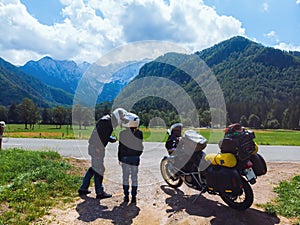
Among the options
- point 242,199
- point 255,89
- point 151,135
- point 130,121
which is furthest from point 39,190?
point 255,89

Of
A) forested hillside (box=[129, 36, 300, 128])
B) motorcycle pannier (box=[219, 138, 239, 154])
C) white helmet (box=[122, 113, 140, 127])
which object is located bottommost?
motorcycle pannier (box=[219, 138, 239, 154])

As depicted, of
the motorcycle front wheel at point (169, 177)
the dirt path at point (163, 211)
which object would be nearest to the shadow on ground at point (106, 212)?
the dirt path at point (163, 211)

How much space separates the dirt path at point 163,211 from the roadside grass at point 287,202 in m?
0.16

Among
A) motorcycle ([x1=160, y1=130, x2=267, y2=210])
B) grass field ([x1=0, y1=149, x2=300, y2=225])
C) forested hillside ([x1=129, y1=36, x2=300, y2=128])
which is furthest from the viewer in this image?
forested hillside ([x1=129, y1=36, x2=300, y2=128])

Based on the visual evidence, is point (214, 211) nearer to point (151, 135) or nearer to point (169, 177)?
point (169, 177)

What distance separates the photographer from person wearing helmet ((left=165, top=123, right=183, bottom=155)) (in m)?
6.84

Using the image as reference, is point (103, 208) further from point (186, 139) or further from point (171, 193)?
point (186, 139)

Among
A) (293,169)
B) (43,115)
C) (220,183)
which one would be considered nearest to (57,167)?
(220,183)

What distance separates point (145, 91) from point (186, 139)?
322cm

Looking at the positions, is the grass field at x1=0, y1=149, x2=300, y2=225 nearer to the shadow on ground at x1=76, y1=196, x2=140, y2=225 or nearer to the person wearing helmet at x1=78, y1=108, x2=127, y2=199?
Answer: the shadow on ground at x1=76, y1=196, x2=140, y2=225

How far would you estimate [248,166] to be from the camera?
5.06 metres

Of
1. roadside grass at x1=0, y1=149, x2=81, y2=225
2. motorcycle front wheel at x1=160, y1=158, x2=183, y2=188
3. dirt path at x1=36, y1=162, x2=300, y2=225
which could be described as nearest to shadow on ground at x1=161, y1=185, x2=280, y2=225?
dirt path at x1=36, y1=162, x2=300, y2=225

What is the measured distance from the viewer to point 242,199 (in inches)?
216

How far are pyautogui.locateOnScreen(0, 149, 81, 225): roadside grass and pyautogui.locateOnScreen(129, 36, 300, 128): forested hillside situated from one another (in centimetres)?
359
